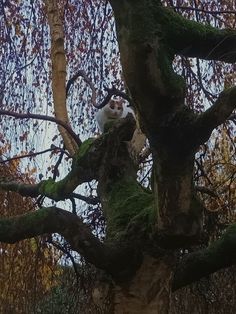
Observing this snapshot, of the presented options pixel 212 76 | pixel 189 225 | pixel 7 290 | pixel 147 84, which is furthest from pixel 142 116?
pixel 7 290

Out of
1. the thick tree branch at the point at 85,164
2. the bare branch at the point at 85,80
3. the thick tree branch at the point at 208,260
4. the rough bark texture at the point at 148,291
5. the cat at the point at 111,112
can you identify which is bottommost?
the rough bark texture at the point at 148,291

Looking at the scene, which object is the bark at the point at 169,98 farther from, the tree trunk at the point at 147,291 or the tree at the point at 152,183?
the tree trunk at the point at 147,291

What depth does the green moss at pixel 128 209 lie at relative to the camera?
11.0 ft

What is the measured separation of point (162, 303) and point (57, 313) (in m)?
3.16

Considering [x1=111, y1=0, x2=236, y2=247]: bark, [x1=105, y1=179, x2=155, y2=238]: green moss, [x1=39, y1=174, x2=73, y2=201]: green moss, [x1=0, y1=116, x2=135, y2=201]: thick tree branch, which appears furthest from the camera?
[x1=39, y1=174, x2=73, y2=201]: green moss

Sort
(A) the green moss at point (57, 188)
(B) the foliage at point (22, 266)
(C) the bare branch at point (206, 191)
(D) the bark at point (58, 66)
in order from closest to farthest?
(A) the green moss at point (57, 188) < (C) the bare branch at point (206, 191) < (B) the foliage at point (22, 266) < (D) the bark at point (58, 66)

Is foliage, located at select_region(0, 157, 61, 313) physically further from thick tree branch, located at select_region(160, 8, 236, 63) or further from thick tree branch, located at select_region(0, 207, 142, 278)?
thick tree branch, located at select_region(160, 8, 236, 63)

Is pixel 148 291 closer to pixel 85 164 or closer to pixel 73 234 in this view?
pixel 73 234

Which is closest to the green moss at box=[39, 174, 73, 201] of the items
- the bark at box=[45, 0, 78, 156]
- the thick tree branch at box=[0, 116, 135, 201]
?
the thick tree branch at box=[0, 116, 135, 201]

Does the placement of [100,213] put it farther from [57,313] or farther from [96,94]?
[57,313]

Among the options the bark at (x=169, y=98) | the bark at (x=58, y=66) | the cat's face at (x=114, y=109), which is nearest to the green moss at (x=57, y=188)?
the bark at (x=58, y=66)

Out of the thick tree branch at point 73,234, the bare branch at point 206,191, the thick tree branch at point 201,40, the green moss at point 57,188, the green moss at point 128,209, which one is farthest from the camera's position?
the bare branch at point 206,191

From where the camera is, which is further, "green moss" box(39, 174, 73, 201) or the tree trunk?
"green moss" box(39, 174, 73, 201)

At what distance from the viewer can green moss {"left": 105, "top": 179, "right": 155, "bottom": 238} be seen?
11.0 feet
